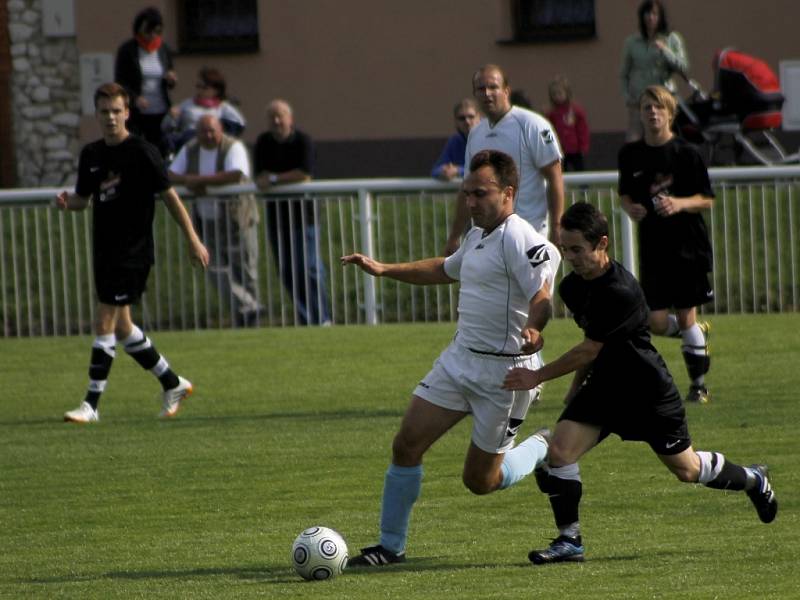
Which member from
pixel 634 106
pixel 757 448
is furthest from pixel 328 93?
pixel 757 448

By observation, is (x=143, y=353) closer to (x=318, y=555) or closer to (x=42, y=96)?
(x=318, y=555)

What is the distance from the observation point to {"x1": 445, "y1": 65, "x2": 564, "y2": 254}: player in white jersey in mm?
10727

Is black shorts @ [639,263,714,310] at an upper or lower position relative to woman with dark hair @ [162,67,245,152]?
lower

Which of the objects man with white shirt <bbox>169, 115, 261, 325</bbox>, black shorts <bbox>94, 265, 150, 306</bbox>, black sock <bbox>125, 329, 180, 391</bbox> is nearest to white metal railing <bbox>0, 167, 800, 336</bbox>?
man with white shirt <bbox>169, 115, 261, 325</bbox>

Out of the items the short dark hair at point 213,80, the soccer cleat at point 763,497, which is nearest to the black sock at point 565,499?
the soccer cleat at point 763,497

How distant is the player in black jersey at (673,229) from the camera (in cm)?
1177

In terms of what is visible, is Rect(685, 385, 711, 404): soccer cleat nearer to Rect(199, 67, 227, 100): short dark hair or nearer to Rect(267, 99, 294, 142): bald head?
Rect(267, 99, 294, 142): bald head

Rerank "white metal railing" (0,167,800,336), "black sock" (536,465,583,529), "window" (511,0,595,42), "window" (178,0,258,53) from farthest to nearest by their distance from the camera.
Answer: "window" (178,0,258,53)
"window" (511,0,595,42)
"white metal railing" (0,167,800,336)
"black sock" (536,465,583,529)

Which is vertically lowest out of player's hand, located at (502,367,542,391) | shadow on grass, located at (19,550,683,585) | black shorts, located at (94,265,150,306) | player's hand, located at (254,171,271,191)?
shadow on grass, located at (19,550,683,585)

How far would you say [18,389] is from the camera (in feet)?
46.2

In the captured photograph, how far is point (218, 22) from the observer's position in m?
26.9

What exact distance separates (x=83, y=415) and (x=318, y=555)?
5.21m

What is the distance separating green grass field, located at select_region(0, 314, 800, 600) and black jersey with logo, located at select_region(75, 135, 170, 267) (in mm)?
1199

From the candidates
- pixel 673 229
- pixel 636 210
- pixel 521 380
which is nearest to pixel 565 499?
pixel 521 380
